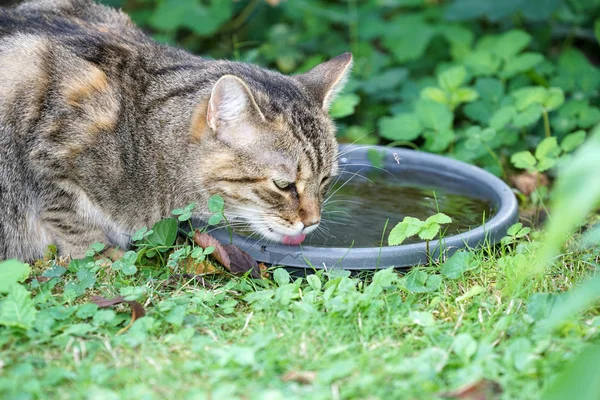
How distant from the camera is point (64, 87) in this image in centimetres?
349

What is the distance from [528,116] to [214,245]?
218cm

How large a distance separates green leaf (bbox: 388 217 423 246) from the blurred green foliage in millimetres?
1321

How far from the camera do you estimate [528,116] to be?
4594 mm

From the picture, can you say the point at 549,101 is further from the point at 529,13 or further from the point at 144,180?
the point at 144,180

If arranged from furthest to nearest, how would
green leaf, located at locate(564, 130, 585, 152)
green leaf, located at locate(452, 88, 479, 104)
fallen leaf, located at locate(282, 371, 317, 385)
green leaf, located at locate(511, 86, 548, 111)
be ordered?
green leaf, located at locate(452, 88, 479, 104)
green leaf, located at locate(511, 86, 548, 111)
green leaf, located at locate(564, 130, 585, 152)
fallen leaf, located at locate(282, 371, 317, 385)

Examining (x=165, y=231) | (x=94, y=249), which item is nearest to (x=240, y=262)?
(x=165, y=231)

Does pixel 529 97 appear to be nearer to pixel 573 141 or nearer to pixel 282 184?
pixel 573 141

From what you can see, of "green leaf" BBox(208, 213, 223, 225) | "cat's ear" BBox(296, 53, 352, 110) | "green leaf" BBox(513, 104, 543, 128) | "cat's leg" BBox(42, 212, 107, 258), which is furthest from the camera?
"green leaf" BBox(513, 104, 543, 128)

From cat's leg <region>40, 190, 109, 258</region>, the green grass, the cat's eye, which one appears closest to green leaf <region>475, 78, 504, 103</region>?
the green grass

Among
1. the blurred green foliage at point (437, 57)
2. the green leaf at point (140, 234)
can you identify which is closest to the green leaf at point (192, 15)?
the blurred green foliage at point (437, 57)

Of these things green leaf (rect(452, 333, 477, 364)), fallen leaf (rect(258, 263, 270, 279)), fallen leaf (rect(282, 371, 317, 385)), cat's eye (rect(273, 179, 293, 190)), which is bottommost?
fallen leaf (rect(258, 263, 270, 279))

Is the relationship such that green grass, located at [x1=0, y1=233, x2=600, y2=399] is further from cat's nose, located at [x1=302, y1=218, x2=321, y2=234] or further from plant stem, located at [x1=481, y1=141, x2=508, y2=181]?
plant stem, located at [x1=481, y1=141, x2=508, y2=181]

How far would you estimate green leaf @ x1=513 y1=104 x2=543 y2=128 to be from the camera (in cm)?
457

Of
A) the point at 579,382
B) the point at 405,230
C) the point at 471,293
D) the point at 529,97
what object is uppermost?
the point at 579,382
